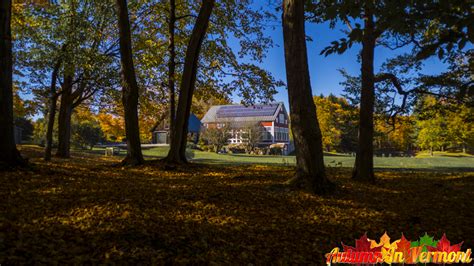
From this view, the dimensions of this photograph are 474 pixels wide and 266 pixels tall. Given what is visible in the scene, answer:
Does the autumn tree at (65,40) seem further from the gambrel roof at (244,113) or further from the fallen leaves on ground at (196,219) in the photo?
the gambrel roof at (244,113)

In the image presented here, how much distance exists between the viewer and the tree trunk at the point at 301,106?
6.55 metres

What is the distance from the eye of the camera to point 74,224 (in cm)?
382

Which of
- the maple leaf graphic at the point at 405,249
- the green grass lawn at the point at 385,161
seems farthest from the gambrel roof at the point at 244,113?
the maple leaf graphic at the point at 405,249

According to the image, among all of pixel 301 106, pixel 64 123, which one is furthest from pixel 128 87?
pixel 64 123

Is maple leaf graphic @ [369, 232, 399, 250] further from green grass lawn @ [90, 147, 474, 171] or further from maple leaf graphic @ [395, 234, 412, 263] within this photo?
green grass lawn @ [90, 147, 474, 171]

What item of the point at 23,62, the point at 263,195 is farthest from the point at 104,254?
the point at 23,62

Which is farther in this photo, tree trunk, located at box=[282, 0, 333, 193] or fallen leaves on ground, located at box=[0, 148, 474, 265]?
tree trunk, located at box=[282, 0, 333, 193]

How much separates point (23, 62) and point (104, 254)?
1823 cm

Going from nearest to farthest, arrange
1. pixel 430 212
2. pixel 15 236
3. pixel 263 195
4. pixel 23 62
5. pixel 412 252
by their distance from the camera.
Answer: pixel 412 252 < pixel 15 236 < pixel 430 212 < pixel 263 195 < pixel 23 62

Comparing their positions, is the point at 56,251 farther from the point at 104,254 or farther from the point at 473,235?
the point at 473,235

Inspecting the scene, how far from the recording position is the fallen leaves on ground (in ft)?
10.7

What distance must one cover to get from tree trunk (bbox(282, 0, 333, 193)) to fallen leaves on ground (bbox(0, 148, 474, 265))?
55 centimetres

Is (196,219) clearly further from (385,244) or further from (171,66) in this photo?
(171,66)

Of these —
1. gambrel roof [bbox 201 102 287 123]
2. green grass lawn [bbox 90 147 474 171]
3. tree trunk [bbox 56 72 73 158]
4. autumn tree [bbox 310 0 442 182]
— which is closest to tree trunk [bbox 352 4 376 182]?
autumn tree [bbox 310 0 442 182]
